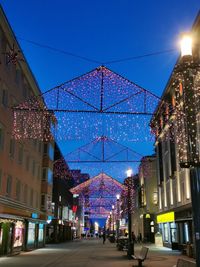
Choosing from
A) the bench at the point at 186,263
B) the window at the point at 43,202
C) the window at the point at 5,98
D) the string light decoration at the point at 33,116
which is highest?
the window at the point at 5,98

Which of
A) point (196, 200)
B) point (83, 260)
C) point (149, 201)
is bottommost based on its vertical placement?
point (83, 260)

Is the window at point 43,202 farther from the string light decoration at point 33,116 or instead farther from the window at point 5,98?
the string light decoration at point 33,116

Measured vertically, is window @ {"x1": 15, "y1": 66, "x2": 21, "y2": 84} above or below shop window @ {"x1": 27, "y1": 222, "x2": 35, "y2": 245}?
above

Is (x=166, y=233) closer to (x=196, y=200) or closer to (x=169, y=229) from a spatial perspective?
(x=169, y=229)

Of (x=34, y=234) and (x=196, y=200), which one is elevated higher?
(x=196, y=200)

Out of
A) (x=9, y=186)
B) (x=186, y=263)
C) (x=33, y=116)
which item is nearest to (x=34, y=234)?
(x=9, y=186)

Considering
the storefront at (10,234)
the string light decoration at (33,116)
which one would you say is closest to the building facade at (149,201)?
the storefront at (10,234)

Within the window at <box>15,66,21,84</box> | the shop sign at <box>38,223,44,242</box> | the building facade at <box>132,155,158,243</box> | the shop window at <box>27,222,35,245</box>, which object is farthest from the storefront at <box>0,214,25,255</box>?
the building facade at <box>132,155,158,243</box>

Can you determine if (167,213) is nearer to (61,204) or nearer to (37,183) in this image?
(37,183)

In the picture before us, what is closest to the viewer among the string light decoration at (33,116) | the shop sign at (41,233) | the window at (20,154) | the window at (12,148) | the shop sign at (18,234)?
the string light decoration at (33,116)

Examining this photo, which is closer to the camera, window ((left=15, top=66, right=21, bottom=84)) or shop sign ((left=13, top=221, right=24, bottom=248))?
shop sign ((left=13, top=221, right=24, bottom=248))

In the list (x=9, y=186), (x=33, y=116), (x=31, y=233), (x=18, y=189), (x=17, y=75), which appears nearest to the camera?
(x=33, y=116)

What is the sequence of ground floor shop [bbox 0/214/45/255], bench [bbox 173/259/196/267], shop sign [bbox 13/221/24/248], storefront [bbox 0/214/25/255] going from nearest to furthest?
bench [bbox 173/259/196/267], storefront [bbox 0/214/25/255], ground floor shop [bbox 0/214/45/255], shop sign [bbox 13/221/24/248]

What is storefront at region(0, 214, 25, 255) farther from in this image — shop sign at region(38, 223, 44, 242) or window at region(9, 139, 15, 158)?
shop sign at region(38, 223, 44, 242)
